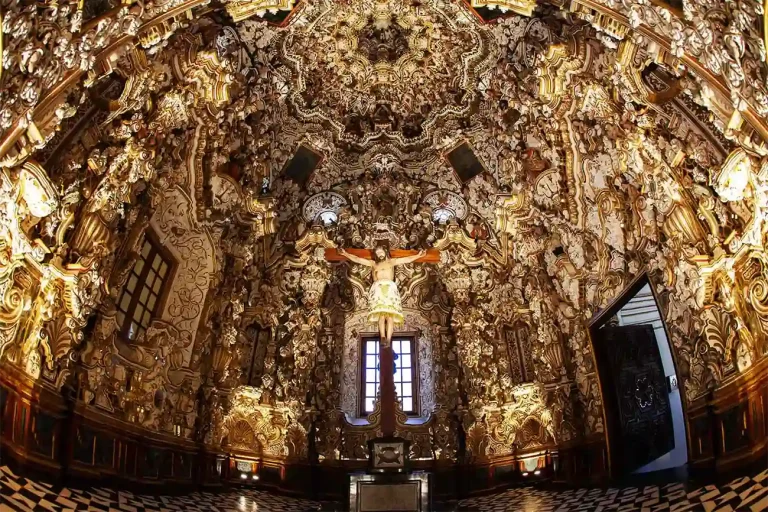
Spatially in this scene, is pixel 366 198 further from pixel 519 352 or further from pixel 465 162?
pixel 519 352

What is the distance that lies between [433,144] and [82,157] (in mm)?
7264

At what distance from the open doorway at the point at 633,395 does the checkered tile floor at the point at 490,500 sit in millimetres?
1118

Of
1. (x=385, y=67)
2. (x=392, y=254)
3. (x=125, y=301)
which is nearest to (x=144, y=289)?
(x=125, y=301)

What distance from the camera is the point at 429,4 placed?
1198cm

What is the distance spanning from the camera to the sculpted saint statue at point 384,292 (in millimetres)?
12344

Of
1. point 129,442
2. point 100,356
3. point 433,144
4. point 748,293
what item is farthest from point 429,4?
point 129,442

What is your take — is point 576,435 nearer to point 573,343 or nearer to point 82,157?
point 573,343

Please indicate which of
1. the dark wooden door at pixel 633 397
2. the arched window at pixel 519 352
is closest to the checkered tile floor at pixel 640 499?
the dark wooden door at pixel 633 397

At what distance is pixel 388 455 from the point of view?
11.0 meters

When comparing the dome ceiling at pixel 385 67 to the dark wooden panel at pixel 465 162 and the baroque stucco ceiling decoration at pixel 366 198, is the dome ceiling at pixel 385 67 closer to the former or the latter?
the baroque stucco ceiling decoration at pixel 366 198

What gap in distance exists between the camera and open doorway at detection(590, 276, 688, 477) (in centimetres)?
1192

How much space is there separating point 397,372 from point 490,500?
3531 millimetres

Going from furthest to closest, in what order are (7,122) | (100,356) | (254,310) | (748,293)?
(254,310), (100,356), (748,293), (7,122)

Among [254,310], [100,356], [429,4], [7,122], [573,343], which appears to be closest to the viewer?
[7,122]
